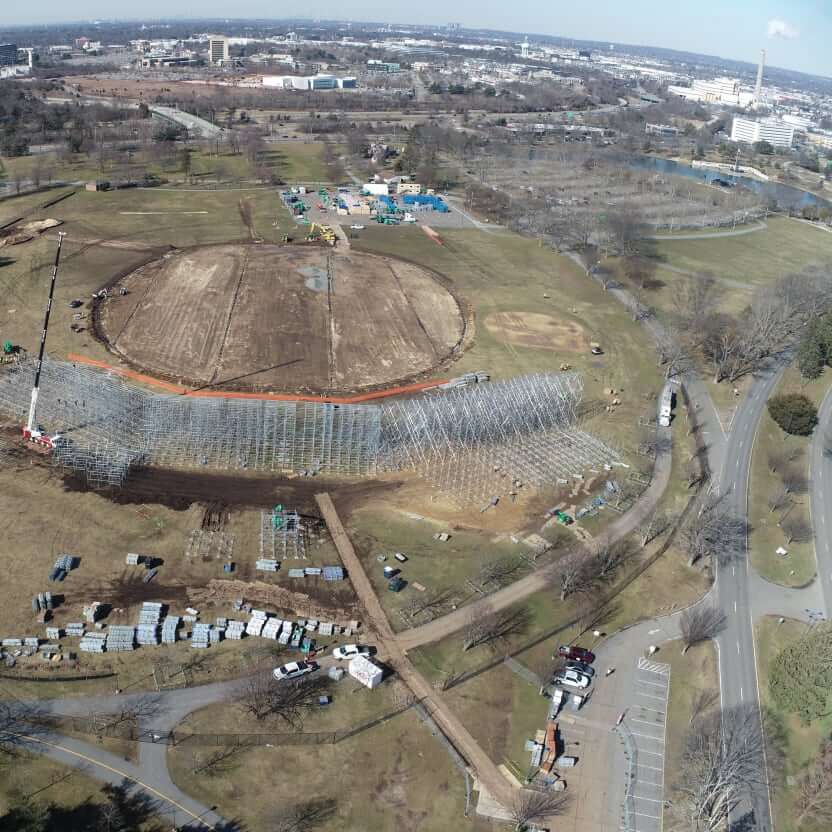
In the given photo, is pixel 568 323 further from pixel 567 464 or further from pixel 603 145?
pixel 603 145

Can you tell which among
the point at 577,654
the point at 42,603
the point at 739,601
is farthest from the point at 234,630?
the point at 739,601

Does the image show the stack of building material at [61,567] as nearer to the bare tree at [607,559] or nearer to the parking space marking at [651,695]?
the bare tree at [607,559]

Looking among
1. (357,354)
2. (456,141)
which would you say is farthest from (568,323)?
(456,141)

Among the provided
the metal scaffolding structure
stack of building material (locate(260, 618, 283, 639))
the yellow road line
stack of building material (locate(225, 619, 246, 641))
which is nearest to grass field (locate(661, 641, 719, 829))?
the metal scaffolding structure

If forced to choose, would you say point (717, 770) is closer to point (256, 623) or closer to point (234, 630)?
point (256, 623)

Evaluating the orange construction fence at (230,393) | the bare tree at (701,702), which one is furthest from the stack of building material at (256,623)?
the orange construction fence at (230,393)
